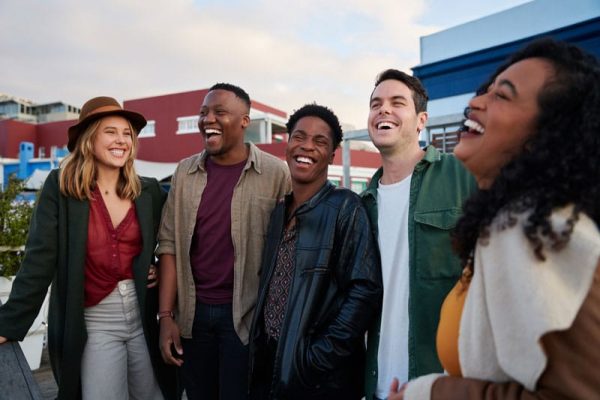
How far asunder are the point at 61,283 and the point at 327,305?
61.4 inches

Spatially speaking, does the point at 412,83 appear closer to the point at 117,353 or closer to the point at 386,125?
the point at 386,125

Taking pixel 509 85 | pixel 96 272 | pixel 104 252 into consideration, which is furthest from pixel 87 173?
pixel 509 85

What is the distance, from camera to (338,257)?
2203 mm

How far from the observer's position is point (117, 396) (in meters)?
2.51

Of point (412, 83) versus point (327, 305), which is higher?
point (412, 83)

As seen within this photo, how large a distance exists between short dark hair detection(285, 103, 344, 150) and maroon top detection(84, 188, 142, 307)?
1.23 metres

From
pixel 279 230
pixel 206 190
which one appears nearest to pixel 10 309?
pixel 206 190

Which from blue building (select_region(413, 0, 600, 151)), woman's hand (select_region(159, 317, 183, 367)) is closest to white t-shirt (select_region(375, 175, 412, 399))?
woman's hand (select_region(159, 317, 183, 367))

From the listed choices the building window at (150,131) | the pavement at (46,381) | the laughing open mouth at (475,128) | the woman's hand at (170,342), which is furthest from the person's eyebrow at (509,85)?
the building window at (150,131)

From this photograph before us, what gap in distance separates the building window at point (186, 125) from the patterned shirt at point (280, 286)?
23831 mm

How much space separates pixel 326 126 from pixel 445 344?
5.40ft

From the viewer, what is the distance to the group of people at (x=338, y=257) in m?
0.97

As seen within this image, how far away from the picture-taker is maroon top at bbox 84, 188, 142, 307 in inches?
102

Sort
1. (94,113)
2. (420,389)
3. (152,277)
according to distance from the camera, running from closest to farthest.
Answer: (420,389), (94,113), (152,277)
